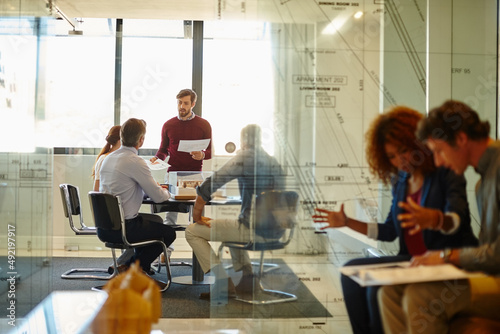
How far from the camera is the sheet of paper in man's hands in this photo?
4738 mm

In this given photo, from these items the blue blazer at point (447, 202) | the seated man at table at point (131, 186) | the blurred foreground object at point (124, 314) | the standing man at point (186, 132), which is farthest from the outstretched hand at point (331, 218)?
the standing man at point (186, 132)

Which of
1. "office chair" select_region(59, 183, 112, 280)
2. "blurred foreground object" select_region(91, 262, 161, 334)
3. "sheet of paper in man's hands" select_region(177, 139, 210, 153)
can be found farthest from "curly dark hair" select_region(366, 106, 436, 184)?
"office chair" select_region(59, 183, 112, 280)

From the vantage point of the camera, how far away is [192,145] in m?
4.78

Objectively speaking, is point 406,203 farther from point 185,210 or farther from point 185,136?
point 185,136

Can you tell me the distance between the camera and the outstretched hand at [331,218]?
253 cm

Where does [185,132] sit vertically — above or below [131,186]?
above

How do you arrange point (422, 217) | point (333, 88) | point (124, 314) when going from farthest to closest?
point (333, 88) → point (422, 217) → point (124, 314)

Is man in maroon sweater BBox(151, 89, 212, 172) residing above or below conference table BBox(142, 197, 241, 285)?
above

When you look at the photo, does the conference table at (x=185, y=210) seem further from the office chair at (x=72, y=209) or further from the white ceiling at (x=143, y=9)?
the white ceiling at (x=143, y=9)

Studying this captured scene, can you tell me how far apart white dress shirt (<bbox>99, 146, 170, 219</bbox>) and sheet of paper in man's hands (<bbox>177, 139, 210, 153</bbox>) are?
65 centimetres

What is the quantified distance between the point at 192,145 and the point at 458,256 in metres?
3.10

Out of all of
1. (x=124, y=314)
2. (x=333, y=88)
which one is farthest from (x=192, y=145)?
(x=124, y=314)

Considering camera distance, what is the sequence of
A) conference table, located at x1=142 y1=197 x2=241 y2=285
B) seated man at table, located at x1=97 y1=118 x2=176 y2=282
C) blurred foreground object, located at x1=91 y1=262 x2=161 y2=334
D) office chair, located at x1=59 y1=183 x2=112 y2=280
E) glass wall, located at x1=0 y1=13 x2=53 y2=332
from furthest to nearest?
1. office chair, located at x1=59 y1=183 x2=112 y2=280
2. conference table, located at x1=142 y1=197 x2=241 y2=285
3. seated man at table, located at x1=97 y1=118 x2=176 y2=282
4. glass wall, located at x1=0 y1=13 x2=53 y2=332
5. blurred foreground object, located at x1=91 y1=262 x2=161 y2=334

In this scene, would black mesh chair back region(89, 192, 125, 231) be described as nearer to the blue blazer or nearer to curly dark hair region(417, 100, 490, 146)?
the blue blazer
